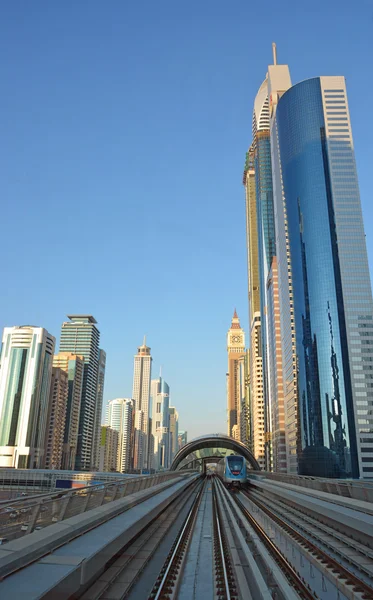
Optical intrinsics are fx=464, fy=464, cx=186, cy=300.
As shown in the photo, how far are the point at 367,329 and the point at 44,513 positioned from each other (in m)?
125

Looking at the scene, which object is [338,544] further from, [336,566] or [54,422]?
[54,422]

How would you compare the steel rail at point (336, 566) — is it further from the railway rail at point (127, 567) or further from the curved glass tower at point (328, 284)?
the curved glass tower at point (328, 284)

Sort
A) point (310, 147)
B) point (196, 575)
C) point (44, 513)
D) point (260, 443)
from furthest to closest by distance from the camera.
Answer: point (260, 443) → point (310, 147) → point (196, 575) → point (44, 513)

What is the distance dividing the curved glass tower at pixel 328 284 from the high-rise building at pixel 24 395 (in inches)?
3757

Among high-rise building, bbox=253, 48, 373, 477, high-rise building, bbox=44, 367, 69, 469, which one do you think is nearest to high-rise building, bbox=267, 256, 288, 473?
high-rise building, bbox=253, 48, 373, 477

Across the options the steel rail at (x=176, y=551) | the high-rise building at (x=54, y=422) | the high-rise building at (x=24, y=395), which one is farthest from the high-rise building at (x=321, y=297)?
the steel rail at (x=176, y=551)

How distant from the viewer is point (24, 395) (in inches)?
6590

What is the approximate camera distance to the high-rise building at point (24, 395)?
164 m

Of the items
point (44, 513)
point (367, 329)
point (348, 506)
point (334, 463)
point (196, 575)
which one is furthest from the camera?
point (367, 329)

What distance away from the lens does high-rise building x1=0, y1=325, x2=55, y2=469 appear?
539 feet

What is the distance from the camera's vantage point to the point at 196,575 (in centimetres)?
1222

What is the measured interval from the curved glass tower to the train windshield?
75.3m

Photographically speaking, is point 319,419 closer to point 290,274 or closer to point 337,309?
point 337,309

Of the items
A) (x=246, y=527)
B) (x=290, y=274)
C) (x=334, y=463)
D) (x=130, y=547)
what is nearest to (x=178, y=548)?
(x=130, y=547)
